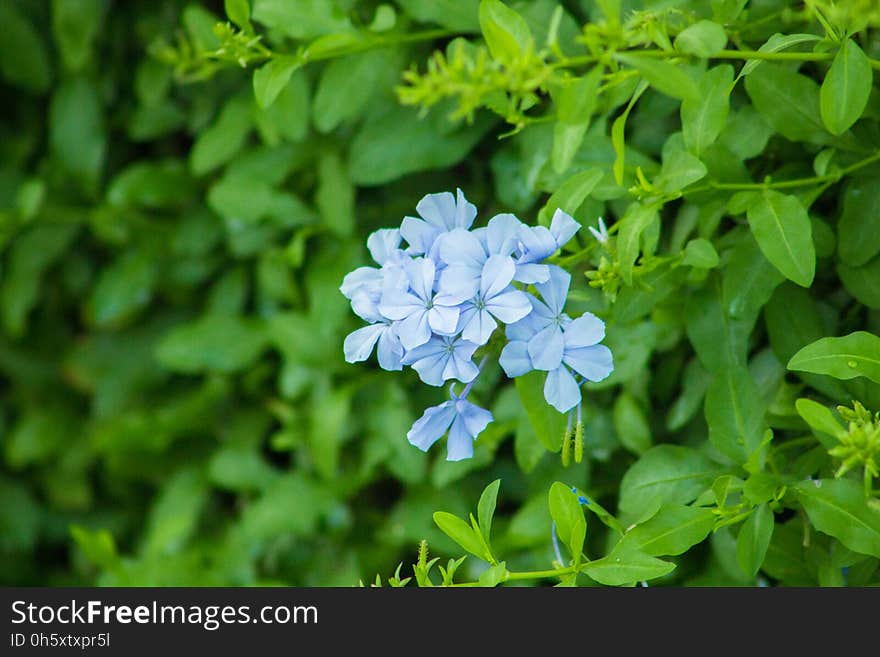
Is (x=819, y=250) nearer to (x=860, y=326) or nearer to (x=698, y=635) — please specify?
(x=860, y=326)

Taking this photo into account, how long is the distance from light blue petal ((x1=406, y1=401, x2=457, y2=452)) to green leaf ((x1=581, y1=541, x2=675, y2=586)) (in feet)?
0.73

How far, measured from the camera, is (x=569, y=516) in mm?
1049

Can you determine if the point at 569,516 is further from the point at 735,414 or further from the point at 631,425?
the point at 631,425

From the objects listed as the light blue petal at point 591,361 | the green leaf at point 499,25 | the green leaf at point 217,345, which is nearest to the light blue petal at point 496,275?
the light blue petal at point 591,361

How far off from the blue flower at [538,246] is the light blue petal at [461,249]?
4 cm

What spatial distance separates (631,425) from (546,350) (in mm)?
455

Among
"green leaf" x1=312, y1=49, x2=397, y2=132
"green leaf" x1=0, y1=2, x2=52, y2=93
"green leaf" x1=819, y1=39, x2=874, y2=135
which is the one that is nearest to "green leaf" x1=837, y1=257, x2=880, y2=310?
"green leaf" x1=819, y1=39, x2=874, y2=135

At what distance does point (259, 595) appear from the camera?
4.00ft

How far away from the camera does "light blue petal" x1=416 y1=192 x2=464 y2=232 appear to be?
1.04 metres

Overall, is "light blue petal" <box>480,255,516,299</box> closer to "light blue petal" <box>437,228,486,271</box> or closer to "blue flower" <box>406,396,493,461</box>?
"light blue petal" <box>437,228,486,271</box>

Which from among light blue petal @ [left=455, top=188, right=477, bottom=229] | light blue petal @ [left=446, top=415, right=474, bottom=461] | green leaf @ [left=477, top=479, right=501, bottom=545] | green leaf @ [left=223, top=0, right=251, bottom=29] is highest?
green leaf @ [left=223, top=0, right=251, bottom=29]

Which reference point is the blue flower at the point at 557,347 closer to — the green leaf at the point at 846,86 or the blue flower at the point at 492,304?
the blue flower at the point at 492,304

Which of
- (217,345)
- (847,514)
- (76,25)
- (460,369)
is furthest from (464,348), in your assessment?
(76,25)

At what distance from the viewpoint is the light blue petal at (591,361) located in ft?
3.20
